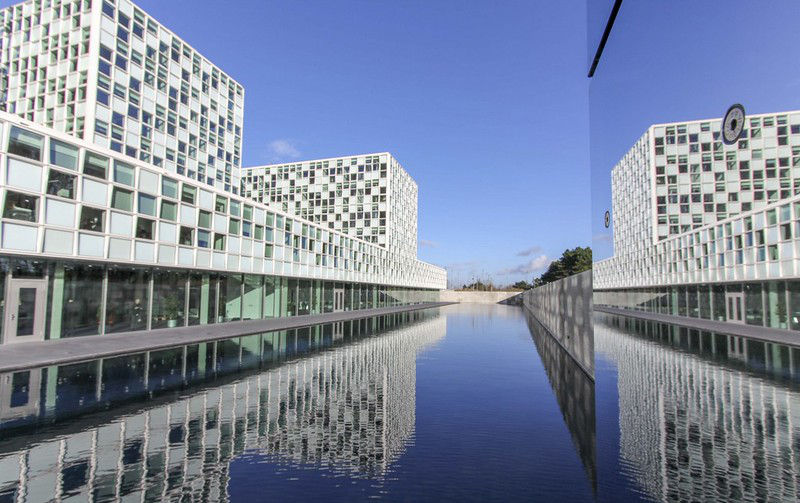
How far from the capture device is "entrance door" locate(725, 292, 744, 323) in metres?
28.9

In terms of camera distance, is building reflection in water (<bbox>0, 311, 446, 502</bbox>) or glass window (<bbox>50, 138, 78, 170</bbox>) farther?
glass window (<bbox>50, 138, 78, 170</bbox>)

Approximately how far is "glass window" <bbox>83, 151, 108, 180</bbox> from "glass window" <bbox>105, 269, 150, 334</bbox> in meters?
5.12

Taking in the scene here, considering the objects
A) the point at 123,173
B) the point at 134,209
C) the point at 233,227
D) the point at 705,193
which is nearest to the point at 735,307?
the point at 705,193

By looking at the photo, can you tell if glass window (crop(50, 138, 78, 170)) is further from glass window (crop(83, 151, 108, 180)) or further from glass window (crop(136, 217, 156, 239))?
glass window (crop(136, 217, 156, 239))

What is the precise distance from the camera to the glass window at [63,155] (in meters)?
19.9

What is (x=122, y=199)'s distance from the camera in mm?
23156

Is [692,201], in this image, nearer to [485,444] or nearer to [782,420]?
[782,420]

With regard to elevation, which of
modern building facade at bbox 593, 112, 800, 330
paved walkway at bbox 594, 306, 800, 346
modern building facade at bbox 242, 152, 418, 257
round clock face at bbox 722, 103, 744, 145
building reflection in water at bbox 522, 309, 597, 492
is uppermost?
modern building facade at bbox 242, 152, 418, 257

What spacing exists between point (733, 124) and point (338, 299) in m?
46.2

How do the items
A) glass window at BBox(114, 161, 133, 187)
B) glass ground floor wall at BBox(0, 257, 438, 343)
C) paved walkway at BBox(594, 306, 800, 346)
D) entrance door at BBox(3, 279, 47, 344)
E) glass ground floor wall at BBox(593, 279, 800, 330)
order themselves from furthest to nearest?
paved walkway at BBox(594, 306, 800, 346), glass window at BBox(114, 161, 133, 187), glass ground floor wall at BBox(593, 279, 800, 330), glass ground floor wall at BBox(0, 257, 438, 343), entrance door at BBox(3, 279, 47, 344)

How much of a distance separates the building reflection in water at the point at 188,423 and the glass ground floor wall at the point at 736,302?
17.4 m

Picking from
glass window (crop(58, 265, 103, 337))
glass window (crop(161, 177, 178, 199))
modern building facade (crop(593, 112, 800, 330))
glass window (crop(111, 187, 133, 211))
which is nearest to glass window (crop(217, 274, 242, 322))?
glass window (crop(161, 177, 178, 199))

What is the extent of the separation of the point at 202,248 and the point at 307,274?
44.9ft

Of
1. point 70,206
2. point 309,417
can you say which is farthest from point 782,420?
point 70,206
